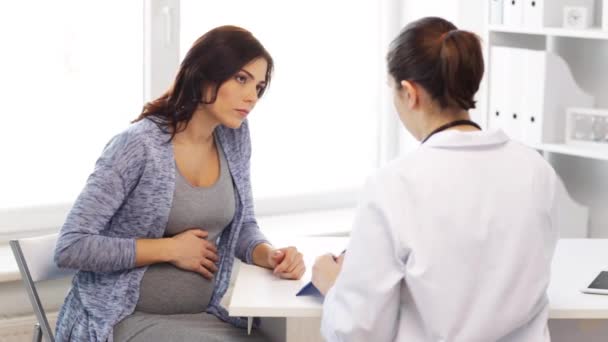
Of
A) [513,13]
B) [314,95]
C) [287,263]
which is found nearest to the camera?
[287,263]

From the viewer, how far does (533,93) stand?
3.42 meters

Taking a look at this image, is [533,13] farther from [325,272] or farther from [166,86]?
[325,272]

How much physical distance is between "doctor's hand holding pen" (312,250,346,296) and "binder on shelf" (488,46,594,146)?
137cm

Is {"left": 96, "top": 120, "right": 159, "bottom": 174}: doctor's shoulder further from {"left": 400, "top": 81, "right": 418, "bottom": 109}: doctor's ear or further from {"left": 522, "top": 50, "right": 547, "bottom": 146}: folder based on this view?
{"left": 522, "top": 50, "right": 547, "bottom": 146}: folder

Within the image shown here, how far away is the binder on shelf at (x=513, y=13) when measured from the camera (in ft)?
11.5

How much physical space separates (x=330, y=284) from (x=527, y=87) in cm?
147

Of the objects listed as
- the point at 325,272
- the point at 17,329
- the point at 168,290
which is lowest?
the point at 17,329

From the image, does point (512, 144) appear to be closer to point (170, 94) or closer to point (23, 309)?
point (170, 94)

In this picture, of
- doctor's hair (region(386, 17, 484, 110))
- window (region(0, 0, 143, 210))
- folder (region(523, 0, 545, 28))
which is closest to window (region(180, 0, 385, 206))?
window (region(0, 0, 143, 210))

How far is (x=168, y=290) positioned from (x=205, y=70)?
527 millimetres

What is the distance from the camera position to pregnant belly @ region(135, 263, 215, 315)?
2574mm

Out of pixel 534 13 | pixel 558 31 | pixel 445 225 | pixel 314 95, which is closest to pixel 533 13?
pixel 534 13

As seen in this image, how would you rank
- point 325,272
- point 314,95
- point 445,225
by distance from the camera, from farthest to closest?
point 314,95, point 325,272, point 445,225

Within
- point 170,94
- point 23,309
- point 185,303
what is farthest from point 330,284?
point 23,309
